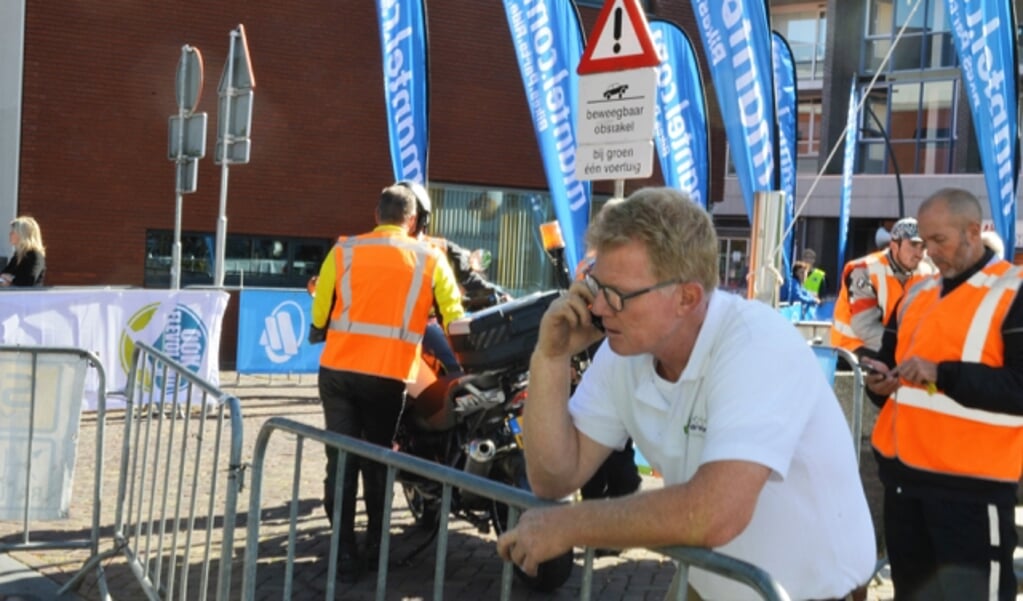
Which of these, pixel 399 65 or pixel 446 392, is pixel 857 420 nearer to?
pixel 446 392

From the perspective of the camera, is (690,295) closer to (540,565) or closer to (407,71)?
(540,565)

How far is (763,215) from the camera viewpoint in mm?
8406

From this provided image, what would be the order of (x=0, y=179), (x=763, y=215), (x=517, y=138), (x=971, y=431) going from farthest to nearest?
(x=517, y=138)
(x=0, y=179)
(x=763, y=215)
(x=971, y=431)

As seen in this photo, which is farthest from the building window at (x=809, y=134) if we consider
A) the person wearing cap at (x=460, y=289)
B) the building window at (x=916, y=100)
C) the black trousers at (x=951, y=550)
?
the black trousers at (x=951, y=550)

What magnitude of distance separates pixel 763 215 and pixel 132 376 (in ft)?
13.6

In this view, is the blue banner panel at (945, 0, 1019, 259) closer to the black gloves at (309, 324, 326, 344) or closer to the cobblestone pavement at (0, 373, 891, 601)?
the cobblestone pavement at (0, 373, 891, 601)

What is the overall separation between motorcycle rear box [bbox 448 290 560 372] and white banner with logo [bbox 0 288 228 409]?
5199mm

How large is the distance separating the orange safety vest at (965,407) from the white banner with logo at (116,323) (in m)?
7.17

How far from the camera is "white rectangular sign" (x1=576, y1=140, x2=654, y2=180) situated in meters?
6.72

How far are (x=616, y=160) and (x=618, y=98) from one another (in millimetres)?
335

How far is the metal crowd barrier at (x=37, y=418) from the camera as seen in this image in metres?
6.71

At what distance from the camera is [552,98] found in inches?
428

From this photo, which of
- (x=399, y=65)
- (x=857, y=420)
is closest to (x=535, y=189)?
(x=399, y=65)

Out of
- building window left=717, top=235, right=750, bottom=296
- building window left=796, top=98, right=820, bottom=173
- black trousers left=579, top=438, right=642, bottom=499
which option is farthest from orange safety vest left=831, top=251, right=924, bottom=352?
building window left=796, top=98, right=820, bottom=173
